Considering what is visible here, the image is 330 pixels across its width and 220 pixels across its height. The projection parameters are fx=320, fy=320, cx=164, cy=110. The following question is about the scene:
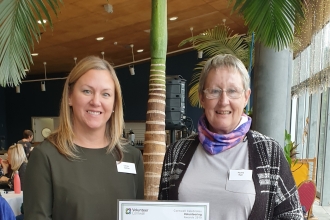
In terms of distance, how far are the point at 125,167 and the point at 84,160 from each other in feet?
0.62

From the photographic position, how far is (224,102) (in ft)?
4.16

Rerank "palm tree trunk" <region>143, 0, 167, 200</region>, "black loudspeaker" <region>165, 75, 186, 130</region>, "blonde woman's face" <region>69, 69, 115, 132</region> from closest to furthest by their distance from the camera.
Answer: "blonde woman's face" <region>69, 69, 115, 132</region>, "palm tree trunk" <region>143, 0, 167, 200</region>, "black loudspeaker" <region>165, 75, 186, 130</region>

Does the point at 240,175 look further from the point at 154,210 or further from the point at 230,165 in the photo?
the point at 154,210

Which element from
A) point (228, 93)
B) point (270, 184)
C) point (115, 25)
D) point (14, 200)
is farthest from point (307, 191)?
point (115, 25)

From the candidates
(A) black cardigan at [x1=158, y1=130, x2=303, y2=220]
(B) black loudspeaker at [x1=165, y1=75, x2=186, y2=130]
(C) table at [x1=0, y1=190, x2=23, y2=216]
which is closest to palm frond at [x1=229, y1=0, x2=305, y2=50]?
(A) black cardigan at [x1=158, y1=130, x2=303, y2=220]

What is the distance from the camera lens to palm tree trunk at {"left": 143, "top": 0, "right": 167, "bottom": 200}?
224 centimetres

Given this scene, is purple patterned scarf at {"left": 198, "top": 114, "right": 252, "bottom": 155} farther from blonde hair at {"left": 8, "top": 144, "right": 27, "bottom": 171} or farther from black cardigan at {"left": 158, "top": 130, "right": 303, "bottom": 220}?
blonde hair at {"left": 8, "top": 144, "right": 27, "bottom": 171}

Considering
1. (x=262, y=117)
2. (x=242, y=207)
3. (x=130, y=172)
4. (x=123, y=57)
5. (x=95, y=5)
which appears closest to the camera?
(x=242, y=207)

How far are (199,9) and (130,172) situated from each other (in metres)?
6.94

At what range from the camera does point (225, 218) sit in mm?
1223

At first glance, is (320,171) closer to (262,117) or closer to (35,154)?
(262,117)

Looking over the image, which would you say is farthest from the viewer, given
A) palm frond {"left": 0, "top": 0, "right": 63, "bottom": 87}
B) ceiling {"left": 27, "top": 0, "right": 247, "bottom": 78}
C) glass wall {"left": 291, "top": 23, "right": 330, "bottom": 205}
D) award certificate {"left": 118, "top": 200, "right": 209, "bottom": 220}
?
ceiling {"left": 27, "top": 0, "right": 247, "bottom": 78}


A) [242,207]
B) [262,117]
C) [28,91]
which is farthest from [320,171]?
[28,91]

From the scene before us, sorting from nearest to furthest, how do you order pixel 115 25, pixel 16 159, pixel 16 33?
pixel 16 33 → pixel 16 159 → pixel 115 25
